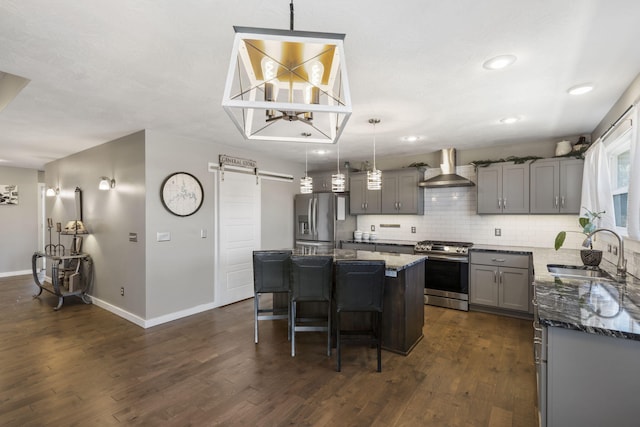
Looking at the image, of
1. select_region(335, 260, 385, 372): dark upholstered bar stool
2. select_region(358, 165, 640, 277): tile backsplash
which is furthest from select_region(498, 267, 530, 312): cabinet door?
select_region(335, 260, 385, 372): dark upholstered bar stool

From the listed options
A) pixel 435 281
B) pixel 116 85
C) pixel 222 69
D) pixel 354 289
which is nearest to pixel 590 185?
pixel 435 281

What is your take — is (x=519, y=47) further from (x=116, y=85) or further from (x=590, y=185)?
(x=116, y=85)

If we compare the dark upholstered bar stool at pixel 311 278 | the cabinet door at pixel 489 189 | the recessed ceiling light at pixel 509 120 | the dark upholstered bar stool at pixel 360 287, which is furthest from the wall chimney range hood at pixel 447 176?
the dark upholstered bar stool at pixel 311 278

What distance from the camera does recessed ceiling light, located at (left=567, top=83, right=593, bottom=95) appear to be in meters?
2.43

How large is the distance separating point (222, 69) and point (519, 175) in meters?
4.12

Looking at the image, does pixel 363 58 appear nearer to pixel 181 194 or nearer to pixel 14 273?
pixel 181 194

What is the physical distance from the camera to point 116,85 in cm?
247

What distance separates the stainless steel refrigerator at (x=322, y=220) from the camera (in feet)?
18.1

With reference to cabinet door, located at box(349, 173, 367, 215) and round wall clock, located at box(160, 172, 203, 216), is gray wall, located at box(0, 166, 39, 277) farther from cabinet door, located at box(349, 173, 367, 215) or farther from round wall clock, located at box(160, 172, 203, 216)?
cabinet door, located at box(349, 173, 367, 215)

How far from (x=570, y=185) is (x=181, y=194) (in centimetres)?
519

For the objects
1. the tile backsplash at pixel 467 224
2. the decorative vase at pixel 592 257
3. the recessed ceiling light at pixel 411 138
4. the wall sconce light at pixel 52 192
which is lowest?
the decorative vase at pixel 592 257

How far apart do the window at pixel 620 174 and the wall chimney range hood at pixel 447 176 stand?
5.29 feet

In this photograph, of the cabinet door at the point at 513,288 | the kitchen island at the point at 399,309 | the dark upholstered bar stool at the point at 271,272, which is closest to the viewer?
the kitchen island at the point at 399,309

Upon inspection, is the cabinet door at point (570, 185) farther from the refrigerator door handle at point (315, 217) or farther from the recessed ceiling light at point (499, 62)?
the refrigerator door handle at point (315, 217)
